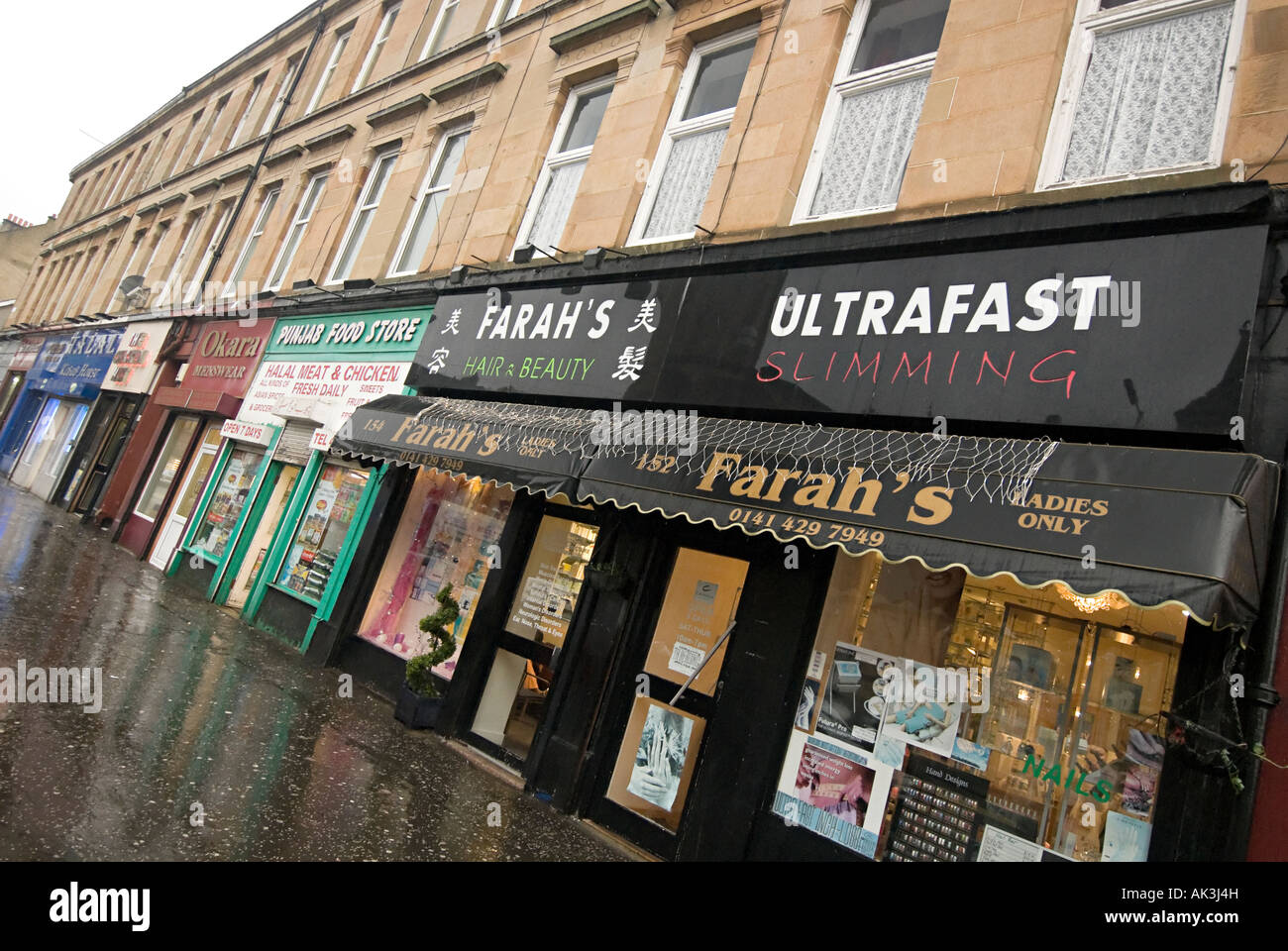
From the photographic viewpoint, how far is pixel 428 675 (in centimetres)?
699

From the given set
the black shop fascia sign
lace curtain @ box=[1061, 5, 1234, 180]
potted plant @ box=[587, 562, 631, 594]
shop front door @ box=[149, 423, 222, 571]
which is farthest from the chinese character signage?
lace curtain @ box=[1061, 5, 1234, 180]

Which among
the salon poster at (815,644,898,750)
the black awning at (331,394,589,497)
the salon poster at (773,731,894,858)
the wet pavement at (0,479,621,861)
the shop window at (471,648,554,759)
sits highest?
the black awning at (331,394,589,497)

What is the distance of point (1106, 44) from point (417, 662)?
8.03 m

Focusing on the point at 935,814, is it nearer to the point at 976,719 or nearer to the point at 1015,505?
the point at 976,719

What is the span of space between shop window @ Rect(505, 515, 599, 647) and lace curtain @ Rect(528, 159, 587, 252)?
374 centimetres

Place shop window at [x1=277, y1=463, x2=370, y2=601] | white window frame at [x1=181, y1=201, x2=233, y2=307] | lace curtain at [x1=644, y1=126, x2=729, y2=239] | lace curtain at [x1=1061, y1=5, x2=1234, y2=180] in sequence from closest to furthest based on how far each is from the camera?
lace curtain at [x1=1061, y1=5, x2=1234, y2=180] < lace curtain at [x1=644, y1=126, x2=729, y2=239] < shop window at [x1=277, y1=463, x2=370, y2=601] < white window frame at [x1=181, y1=201, x2=233, y2=307]

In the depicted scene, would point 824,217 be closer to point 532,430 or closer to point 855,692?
point 532,430

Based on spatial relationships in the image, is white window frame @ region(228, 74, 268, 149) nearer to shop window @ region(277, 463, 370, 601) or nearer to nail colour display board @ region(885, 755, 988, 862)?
shop window @ region(277, 463, 370, 601)

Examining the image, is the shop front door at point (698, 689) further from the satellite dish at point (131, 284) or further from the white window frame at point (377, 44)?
the satellite dish at point (131, 284)

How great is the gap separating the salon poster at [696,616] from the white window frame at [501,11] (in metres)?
9.96

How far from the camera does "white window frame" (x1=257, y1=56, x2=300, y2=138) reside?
16.1 m

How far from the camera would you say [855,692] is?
15.7 feet

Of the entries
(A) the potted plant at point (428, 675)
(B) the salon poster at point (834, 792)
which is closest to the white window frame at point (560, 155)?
(A) the potted plant at point (428, 675)
